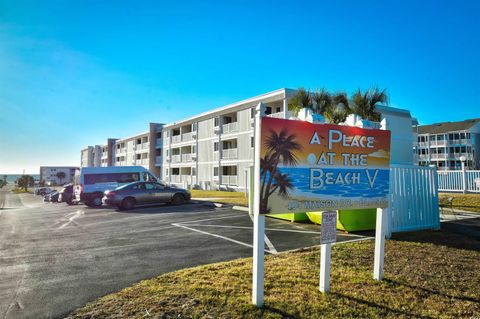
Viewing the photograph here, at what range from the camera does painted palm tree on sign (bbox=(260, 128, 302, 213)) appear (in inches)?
162

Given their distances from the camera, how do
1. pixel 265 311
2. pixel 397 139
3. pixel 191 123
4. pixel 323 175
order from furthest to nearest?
pixel 191 123, pixel 397 139, pixel 323 175, pixel 265 311

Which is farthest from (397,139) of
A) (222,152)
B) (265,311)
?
(265,311)

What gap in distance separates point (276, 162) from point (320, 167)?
0.80 meters

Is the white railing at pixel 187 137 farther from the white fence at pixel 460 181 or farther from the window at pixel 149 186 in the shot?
the white fence at pixel 460 181

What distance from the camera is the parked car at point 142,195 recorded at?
17.0m

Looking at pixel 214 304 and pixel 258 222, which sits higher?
pixel 258 222

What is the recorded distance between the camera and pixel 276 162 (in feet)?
13.8

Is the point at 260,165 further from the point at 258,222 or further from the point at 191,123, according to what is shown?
the point at 191,123

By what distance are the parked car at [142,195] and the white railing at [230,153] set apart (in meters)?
12.8

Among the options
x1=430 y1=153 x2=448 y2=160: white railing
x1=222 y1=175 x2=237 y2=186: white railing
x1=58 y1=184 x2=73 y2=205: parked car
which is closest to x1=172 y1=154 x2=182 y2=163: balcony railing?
x1=222 y1=175 x2=237 y2=186: white railing

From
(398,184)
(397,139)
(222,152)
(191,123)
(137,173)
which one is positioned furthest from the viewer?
(191,123)

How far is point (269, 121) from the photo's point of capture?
163 inches

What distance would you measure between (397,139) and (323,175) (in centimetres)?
3032

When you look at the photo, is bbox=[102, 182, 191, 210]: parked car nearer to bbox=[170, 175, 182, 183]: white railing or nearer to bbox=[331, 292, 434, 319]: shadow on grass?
bbox=[331, 292, 434, 319]: shadow on grass
